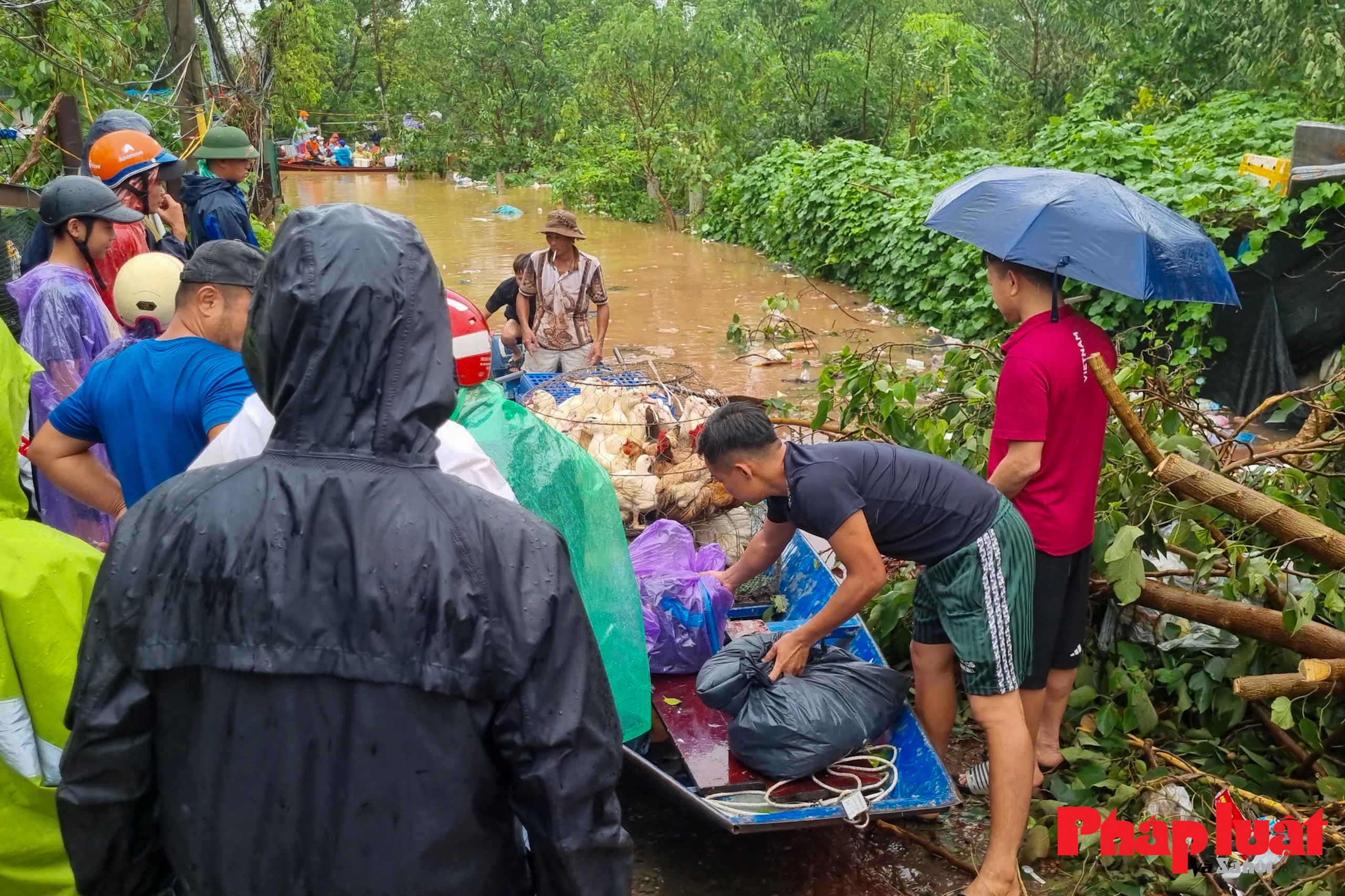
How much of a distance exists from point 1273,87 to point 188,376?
47.0ft

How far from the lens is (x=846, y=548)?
313 cm

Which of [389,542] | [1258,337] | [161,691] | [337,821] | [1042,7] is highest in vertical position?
[1042,7]

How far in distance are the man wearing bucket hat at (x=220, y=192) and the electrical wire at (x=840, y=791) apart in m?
4.16

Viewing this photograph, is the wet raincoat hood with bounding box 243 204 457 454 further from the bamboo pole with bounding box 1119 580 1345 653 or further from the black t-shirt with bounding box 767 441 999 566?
the bamboo pole with bounding box 1119 580 1345 653

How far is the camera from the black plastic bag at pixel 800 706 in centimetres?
333

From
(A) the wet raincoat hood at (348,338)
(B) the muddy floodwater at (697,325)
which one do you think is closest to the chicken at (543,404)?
(B) the muddy floodwater at (697,325)

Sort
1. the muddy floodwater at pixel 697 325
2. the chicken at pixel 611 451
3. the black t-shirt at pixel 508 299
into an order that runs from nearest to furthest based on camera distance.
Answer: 1. the muddy floodwater at pixel 697 325
2. the chicken at pixel 611 451
3. the black t-shirt at pixel 508 299

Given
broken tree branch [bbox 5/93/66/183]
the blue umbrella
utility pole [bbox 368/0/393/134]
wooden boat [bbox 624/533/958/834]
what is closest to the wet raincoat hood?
wooden boat [bbox 624/533/958/834]

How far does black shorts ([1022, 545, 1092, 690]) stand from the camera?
3.50 metres

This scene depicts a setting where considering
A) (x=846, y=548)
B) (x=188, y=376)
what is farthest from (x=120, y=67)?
(x=846, y=548)

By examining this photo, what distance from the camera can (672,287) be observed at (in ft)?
46.1

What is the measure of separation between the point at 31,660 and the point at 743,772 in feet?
6.72

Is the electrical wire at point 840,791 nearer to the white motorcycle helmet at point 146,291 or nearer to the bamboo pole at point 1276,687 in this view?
the bamboo pole at point 1276,687

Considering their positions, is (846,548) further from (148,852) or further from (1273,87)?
(1273,87)
